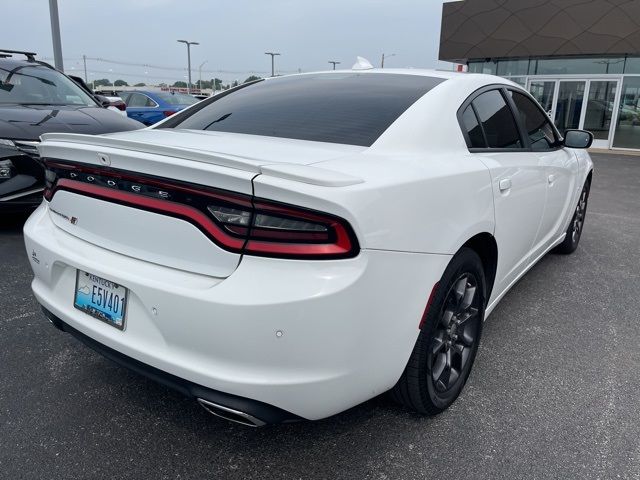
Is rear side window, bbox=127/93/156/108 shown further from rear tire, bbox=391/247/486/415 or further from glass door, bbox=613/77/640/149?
glass door, bbox=613/77/640/149

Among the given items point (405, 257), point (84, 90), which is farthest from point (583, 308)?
point (84, 90)

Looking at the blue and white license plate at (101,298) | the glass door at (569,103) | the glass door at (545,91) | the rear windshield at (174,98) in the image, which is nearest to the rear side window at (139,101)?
the rear windshield at (174,98)

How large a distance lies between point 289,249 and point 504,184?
4.45 ft

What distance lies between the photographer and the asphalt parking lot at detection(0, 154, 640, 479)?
193 centimetres

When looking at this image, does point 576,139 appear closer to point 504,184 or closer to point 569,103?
point 504,184

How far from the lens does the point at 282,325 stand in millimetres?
1529

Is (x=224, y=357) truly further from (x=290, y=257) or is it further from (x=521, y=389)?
(x=521, y=389)

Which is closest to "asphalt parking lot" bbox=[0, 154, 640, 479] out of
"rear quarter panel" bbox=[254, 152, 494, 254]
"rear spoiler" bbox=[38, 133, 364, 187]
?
"rear quarter panel" bbox=[254, 152, 494, 254]

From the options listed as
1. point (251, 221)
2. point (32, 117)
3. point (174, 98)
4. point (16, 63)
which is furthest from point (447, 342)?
point (174, 98)

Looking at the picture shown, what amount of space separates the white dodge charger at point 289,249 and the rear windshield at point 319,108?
0.01 m

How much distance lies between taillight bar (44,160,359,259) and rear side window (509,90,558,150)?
6.75 ft

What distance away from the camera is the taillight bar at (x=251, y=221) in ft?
5.08

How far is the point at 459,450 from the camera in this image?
2029 mm

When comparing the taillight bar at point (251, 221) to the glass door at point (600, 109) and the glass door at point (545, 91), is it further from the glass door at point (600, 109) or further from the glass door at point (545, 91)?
the glass door at point (545, 91)
